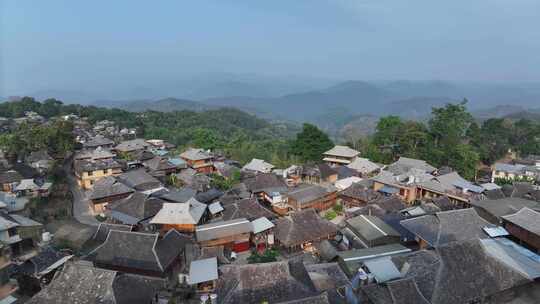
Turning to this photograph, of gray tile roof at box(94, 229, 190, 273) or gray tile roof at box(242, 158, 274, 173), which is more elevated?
gray tile roof at box(94, 229, 190, 273)

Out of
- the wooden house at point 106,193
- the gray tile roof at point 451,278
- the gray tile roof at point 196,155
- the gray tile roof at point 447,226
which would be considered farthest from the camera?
the gray tile roof at point 196,155

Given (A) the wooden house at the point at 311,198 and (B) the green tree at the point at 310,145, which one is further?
(B) the green tree at the point at 310,145

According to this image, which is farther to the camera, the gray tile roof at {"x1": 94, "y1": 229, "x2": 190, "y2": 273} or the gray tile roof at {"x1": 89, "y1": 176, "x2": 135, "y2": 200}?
the gray tile roof at {"x1": 89, "y1": 176, "x2": 135, "y2": 200}

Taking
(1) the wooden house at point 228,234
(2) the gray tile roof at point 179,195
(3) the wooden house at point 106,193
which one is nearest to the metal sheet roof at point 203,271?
(1) the wooden house at point 228,234

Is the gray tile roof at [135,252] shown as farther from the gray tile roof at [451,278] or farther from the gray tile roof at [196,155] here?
the gray tile roof at [196,155]

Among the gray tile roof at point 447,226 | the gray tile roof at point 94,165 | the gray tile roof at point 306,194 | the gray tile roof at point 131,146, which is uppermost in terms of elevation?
the gray tile roof at point 447,226

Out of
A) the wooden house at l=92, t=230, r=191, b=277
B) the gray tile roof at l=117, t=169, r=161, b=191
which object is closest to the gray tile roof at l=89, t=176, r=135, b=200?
the gray tile roof at l=117, t=169, r=161, b=191

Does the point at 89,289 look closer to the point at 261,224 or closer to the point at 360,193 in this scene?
the point at 261,224

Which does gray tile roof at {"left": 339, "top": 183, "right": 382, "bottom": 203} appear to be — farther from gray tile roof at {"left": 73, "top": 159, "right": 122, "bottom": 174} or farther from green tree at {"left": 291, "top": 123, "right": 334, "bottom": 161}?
gray tile roof at {"left": 73, "top": 159, "right": 122, "bottom": 174}

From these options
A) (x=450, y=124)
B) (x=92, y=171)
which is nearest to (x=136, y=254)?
(x=92, y=171)

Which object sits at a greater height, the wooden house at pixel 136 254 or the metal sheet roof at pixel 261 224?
the wooden house at pixel 136 254

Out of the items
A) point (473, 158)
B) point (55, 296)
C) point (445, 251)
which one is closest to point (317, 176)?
point (473, 158)
